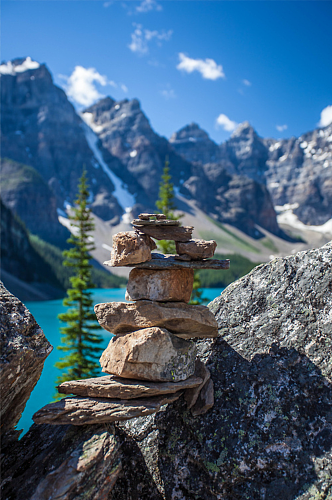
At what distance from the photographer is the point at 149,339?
6297 mm

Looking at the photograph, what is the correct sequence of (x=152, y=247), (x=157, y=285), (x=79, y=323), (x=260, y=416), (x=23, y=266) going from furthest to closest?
1. (x=23, y=266)
2. (x=79, y=323)
3. (x=152, y=247)
4. (x=157, y=285)
5. (x=260, y=416)

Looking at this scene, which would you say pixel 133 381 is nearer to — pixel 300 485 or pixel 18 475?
pixel 18 475

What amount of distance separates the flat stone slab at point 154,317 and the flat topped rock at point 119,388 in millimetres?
1050

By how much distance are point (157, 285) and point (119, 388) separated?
6.76 feet

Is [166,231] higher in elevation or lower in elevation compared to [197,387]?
higher

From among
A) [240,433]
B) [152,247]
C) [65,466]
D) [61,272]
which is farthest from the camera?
[61,272]

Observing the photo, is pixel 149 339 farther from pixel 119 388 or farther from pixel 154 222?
pixel 154 222

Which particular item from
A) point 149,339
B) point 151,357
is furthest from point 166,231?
point 151,357

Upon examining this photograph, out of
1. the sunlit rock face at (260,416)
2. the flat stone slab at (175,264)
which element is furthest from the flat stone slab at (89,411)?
the flat stone slab at (175,264)

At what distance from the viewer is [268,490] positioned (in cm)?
553

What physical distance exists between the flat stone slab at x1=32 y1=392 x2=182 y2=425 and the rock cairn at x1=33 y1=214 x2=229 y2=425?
0.05 ft

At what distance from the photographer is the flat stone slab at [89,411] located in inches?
225

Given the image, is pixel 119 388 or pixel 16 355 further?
pixel 119 388

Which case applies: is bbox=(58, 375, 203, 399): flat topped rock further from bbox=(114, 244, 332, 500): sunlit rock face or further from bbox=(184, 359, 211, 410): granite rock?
bbox=(114, 244, 332, 500): sunlit rock face
